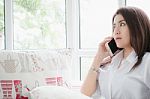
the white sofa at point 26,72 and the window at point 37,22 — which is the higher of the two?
the window at point 37,22

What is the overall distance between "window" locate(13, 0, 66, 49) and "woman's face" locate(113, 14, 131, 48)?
1130 millimetres

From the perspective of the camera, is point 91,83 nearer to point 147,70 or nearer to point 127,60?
point 127,60

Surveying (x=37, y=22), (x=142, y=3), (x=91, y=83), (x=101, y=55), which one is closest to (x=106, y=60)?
(x=101, y=55)

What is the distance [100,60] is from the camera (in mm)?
1550

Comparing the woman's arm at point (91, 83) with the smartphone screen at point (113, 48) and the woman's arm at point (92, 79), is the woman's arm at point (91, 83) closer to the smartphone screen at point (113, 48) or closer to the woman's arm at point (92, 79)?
the woman's arm at point (92, 79)

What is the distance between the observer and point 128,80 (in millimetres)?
1243

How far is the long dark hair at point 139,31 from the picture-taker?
1.26 meters

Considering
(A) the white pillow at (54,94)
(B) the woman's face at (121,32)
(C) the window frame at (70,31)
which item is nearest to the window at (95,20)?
(C) the window frame at (70,31)

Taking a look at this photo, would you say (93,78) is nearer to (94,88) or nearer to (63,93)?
(94,88)

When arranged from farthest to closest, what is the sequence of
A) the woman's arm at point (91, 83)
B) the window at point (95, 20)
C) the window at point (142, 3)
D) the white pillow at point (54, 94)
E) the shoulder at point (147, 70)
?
the window at point (95, 20)
the window at point (142, 3)
the woman's arm at point (91, 83)
the shoulder at point (147, 70)
the white pillow at point (54, 94)

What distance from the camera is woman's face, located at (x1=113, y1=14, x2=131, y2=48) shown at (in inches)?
51.6

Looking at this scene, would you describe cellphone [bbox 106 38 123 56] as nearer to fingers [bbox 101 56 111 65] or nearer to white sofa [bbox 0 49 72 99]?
fingers [bbox 101 56 111 65]

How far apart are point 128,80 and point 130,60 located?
0.12 metres

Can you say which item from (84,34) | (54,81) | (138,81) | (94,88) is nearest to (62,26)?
(84,34)
